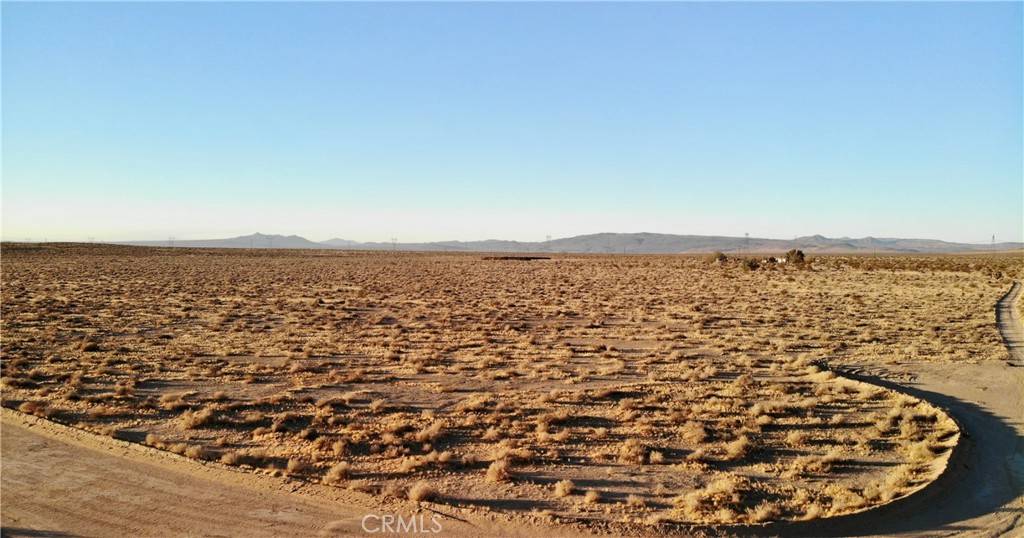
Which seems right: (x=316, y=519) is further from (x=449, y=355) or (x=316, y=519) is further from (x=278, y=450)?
(x=449, y=355)

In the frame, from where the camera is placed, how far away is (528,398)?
14.0 m

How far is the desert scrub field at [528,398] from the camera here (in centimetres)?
921

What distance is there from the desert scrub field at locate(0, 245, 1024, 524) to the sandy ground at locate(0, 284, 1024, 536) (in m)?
0.39

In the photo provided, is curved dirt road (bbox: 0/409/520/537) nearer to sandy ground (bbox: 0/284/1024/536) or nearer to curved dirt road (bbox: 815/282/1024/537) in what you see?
sandy ground (bbox: 0/284/1024/536)

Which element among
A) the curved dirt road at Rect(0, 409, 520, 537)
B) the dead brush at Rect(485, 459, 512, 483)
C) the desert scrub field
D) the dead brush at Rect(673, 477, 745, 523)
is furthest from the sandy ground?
the dead brush at Rect(485, 459, 512, 483)

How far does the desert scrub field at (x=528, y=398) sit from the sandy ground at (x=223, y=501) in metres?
0.39

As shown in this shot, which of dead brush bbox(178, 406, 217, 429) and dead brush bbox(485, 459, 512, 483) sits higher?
dead brush bbox(178, 406, 217, 429)

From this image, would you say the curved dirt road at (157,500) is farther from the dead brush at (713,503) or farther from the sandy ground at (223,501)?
the dead brush at (713,503)

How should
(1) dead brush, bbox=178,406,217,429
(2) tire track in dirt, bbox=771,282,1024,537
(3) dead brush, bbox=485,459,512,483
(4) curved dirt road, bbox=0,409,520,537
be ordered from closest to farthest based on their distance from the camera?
(4) curved dirt road, bbox=0,409,520,537, (2) tire track in dirt, bbox=771,282,1024,537, (3) dead brush, bbox=485,459,512,483, (1) dead brush, bbox=178,406,217,429

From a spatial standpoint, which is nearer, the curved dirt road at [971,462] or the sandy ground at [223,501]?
the sandy ground at [223,501]

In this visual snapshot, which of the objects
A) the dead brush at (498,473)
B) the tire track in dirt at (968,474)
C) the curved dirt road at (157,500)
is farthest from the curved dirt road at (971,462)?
the curved dirt road at (157,500)

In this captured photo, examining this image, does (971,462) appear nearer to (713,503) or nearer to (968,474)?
(968,474)

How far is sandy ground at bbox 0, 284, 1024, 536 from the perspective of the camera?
7.68m

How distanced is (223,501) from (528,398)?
7.30 metres
